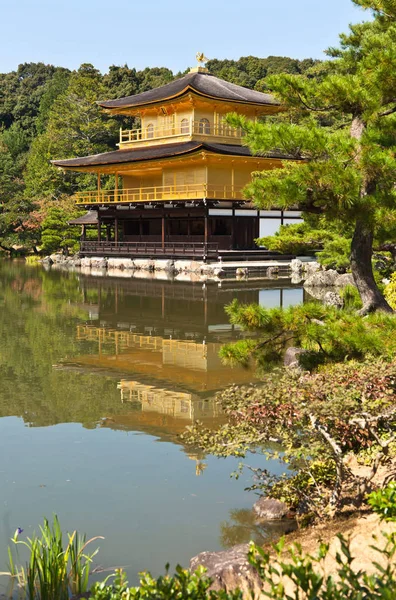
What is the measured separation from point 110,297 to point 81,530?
53.7 ft

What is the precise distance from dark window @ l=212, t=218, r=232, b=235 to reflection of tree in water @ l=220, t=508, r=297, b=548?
2757cm

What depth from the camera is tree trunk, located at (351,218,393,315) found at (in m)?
7.88

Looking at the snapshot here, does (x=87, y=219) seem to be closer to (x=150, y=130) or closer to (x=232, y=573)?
(x=150, y=130)

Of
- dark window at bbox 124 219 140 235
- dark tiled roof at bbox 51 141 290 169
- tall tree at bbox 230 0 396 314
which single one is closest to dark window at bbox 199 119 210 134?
dark tiled roof at bbox 51 141 290 169

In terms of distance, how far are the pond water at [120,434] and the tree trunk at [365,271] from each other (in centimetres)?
229

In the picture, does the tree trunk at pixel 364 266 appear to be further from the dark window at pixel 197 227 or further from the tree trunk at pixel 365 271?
the dark window at pixel 197 227

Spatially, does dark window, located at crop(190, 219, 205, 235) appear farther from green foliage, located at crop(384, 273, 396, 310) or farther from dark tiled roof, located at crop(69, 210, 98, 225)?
green foliage, located at crop(384, 273, 396, 310)

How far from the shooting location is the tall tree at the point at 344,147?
6762 millimetres

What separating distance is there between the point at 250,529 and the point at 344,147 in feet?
12.6

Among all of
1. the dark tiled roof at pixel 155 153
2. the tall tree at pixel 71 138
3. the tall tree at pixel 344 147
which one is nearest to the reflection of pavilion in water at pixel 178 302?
the tall tree at pixel 344 147

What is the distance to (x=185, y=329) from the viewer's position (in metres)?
15.2

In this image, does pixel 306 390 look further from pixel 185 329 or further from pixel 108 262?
pixel 108 262

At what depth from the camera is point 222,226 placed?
32719mm

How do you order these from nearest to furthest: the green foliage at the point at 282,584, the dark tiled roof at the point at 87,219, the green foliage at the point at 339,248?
the green foliage at the point at 282,584, the green foliage at the point at 339,248, the dark tiled roof at the point at 87,219
